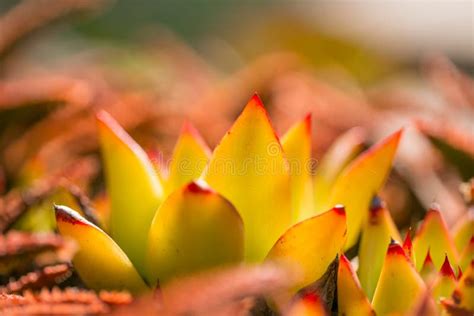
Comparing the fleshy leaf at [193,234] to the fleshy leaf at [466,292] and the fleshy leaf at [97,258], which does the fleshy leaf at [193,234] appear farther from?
the fleshy leaf at [466,292]

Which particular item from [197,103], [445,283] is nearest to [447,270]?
[445,283]

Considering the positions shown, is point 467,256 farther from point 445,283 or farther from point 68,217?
point 68,217

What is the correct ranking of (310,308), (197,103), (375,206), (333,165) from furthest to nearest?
(197,103) → (333,165) → (375,206) → (310,308)

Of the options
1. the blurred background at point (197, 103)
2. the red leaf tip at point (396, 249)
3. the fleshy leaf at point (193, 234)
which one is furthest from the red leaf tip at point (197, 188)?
the blurred background at point (197, 103)

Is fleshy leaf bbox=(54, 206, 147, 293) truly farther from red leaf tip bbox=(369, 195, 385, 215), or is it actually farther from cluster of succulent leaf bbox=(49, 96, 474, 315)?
red leaf tip bbox=(369, 195, 385, 215)

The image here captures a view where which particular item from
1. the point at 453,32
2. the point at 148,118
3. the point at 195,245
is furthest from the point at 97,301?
the point at 453,32

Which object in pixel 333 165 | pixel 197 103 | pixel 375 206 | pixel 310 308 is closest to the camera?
pixel 310 308

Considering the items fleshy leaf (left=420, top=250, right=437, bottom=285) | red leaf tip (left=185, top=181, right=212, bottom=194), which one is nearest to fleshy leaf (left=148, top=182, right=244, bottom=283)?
red leaf tip (left=185, top=181, right=212, bottom=194)
